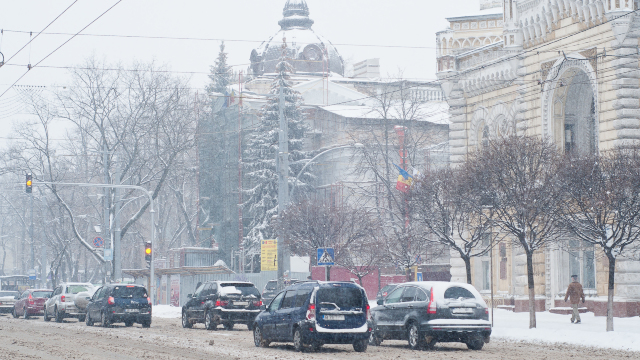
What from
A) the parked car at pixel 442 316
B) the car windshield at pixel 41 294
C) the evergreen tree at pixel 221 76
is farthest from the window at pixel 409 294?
the evergreen tree at pixel 221 76

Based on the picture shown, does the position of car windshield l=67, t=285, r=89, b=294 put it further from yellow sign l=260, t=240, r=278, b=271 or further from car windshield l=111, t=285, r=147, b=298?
yellow sign l=260, t=240, r=278, b=271

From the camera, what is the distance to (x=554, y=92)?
3441 centimetres

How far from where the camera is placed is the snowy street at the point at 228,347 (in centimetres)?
1839

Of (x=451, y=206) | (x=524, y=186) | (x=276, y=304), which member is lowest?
(x=276, y=304)

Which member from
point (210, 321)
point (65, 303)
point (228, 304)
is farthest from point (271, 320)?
point (65, 303)

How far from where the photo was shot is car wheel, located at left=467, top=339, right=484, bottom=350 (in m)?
20.6

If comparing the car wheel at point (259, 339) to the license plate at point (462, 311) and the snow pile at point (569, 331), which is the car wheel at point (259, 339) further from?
the snow pile at point (569, 331)

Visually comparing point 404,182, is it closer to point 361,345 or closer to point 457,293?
point 457,293

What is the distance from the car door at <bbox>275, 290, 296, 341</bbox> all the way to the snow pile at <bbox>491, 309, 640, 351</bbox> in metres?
6.35

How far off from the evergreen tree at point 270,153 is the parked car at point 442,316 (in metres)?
38.6

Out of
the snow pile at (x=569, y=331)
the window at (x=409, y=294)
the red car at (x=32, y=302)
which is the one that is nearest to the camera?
the window at (x=409, y=294)

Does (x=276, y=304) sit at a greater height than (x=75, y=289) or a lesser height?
greater

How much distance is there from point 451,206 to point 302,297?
12295mm

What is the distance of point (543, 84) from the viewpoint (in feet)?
113
